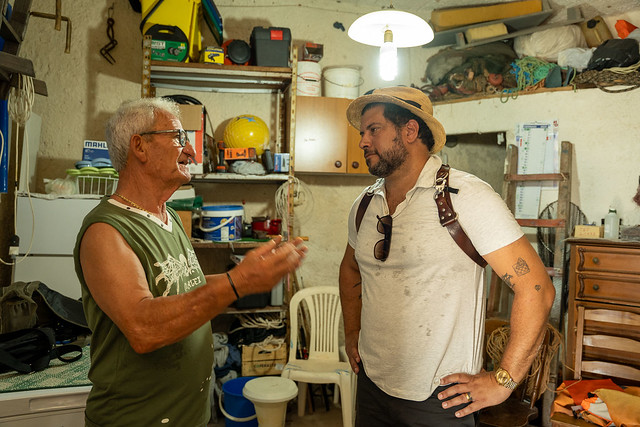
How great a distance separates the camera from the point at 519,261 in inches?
58.1

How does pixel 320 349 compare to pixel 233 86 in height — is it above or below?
below

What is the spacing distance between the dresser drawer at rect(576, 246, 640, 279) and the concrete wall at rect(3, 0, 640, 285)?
29.5 inches

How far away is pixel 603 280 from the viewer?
328 centimetres

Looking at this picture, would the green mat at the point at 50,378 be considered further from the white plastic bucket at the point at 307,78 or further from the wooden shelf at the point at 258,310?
the white plastic bucket at the point at 307,78

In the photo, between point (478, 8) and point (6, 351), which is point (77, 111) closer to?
point (6, 351)

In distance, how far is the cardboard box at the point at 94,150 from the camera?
3.45 metres

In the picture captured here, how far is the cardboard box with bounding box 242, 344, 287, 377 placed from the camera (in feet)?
11.7

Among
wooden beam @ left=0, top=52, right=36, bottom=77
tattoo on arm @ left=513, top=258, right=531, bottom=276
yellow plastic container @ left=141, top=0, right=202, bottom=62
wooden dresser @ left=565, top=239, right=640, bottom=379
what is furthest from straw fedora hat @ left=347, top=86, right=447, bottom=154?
yellow plastic container @ left=141, top=0, right=202, bottom=62

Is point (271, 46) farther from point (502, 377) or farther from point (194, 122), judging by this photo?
point (502, 377)

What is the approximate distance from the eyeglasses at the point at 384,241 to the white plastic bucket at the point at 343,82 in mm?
2621

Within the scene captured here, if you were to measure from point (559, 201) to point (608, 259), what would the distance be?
2.13 ft

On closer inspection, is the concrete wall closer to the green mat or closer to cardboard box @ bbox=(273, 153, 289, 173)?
cardboard box @ bbox=(273, 153, 289, 173)

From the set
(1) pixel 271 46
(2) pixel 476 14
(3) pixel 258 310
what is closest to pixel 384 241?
Answer: (3) pixel 258 310

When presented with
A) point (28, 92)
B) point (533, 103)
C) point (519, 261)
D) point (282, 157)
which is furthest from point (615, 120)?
point (28, 92)
